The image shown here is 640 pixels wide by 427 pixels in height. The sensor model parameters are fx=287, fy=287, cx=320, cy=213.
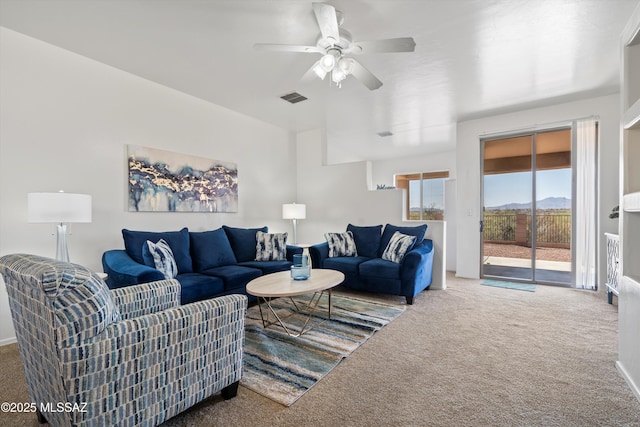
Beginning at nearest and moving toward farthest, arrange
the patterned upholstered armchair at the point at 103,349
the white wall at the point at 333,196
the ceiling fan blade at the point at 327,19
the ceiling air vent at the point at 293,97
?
1. the patterned upholstered armchair at the point at 103,349
2. the ceiling fan blade at the point at 327,19
3. the ceiling air vent at the point at 293,97
4. the white wall at the point at 333,196

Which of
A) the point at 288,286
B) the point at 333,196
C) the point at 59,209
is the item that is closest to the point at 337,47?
the point at 288,286

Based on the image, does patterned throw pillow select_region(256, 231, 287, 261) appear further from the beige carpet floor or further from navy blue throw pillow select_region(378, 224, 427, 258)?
the beige carpet floor

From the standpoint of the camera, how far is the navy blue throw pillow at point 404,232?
3977 millimetres

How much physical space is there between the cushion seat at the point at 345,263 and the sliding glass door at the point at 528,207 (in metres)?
2.32

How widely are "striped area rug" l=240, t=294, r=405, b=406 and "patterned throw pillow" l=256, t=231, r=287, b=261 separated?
28.2 inches

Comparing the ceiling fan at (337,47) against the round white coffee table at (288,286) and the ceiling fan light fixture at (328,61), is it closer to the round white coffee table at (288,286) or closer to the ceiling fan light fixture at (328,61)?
the ceiling fan light fixture at (328,61)

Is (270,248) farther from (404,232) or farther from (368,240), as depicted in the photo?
(404,232)

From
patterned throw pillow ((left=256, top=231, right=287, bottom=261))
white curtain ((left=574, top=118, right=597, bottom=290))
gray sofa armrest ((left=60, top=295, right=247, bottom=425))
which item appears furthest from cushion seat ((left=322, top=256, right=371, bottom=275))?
white curtain ((left=574, top=118, right=597, bottom=290))

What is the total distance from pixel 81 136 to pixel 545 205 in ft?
20.2

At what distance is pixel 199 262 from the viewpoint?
3396 mm

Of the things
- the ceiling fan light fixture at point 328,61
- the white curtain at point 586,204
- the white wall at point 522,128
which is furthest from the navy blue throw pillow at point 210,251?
the white curtain at point 586,204

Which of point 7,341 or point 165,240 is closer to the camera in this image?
point 7,341

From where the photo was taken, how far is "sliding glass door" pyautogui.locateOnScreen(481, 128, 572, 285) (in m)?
4.36

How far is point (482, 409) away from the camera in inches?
Answer: 63.7
